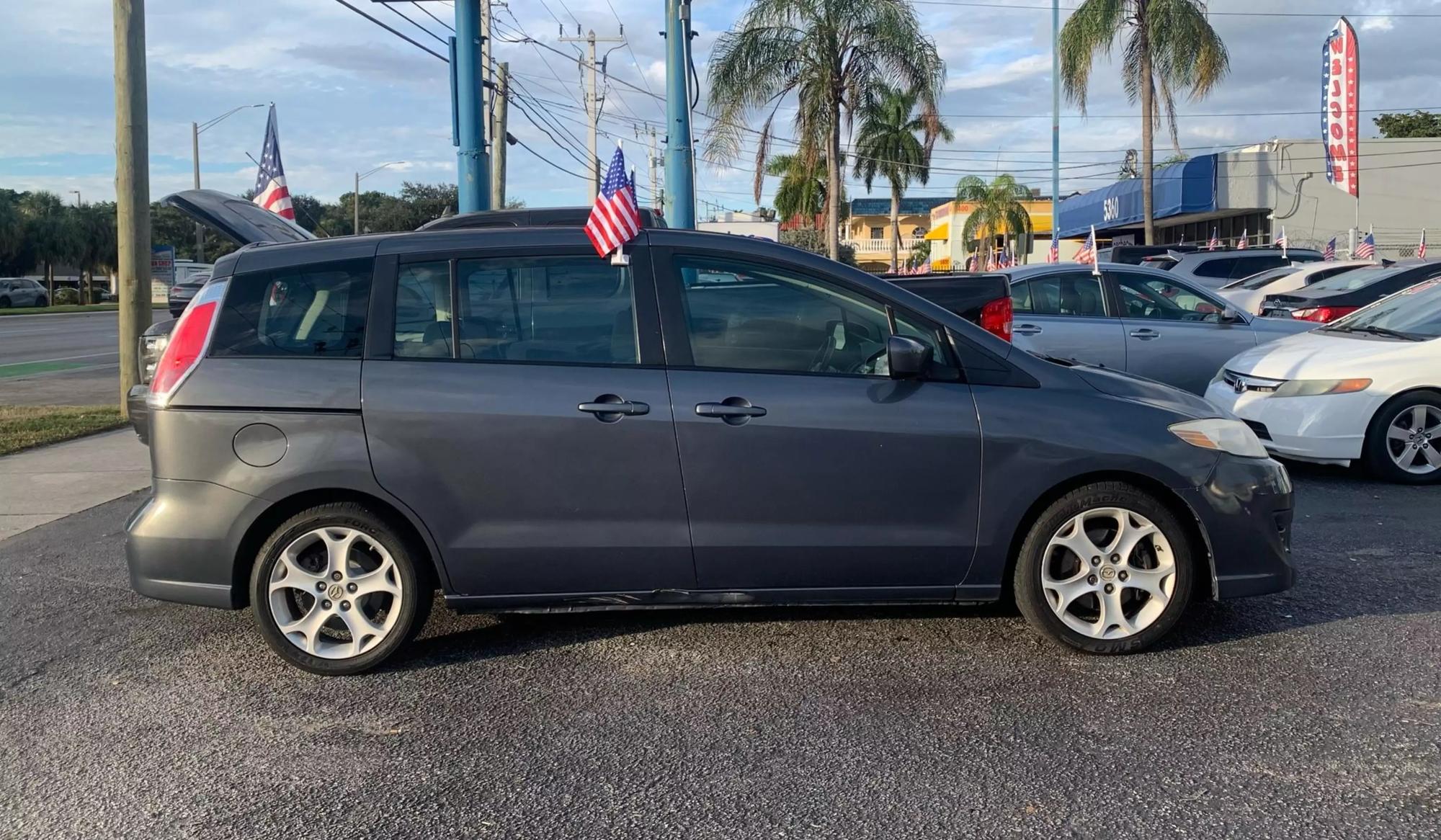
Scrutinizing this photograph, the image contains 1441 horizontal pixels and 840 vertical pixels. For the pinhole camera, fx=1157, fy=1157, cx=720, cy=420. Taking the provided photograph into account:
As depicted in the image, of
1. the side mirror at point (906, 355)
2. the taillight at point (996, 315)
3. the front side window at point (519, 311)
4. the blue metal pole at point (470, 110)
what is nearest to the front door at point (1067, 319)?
the taillight at point (996, 315)

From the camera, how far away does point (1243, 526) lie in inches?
179

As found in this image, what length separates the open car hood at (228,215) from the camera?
7.38m

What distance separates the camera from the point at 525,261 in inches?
181

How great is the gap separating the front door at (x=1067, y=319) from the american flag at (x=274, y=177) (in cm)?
802

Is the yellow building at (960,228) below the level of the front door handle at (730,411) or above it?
above

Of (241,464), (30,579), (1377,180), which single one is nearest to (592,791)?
(241,464)

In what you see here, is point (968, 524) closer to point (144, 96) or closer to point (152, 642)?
point (152, 642)

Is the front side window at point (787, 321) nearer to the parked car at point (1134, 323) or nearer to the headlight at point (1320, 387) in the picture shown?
the headlight at point (1320, 387)

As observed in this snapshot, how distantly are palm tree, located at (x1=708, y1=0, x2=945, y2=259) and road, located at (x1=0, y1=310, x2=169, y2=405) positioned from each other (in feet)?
37.4

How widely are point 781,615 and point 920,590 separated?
0.82m

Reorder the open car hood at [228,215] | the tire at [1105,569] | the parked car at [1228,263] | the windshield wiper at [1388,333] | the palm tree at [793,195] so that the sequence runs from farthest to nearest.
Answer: the palm tree at [793,195], the parked car at [1228,263], the windshield wiper at [1388,333], the open car hood at [228,215], the tire at [1105,569]

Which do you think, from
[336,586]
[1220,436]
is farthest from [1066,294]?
[336,586]

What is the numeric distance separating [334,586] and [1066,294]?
24.4 feet

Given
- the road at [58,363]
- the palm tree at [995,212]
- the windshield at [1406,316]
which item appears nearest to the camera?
the windshield at [1406,316]
